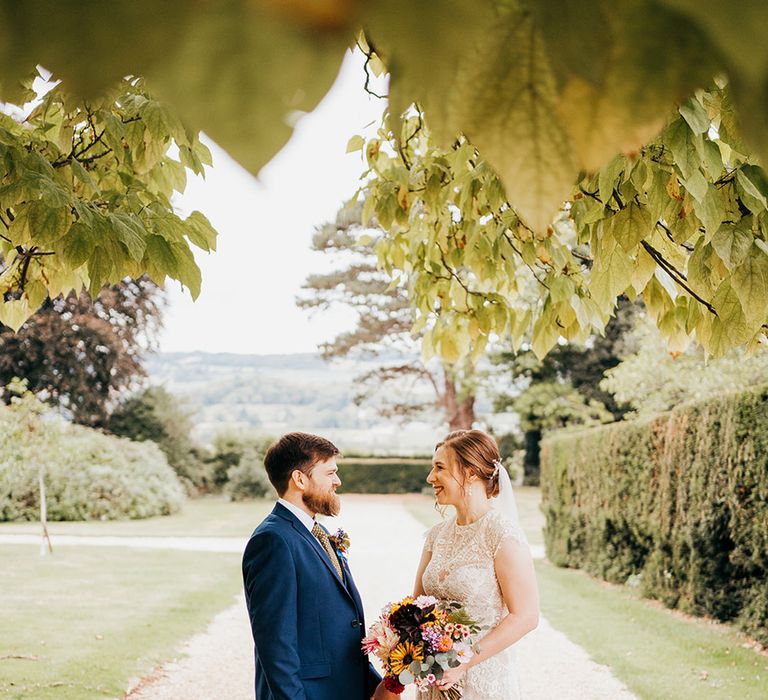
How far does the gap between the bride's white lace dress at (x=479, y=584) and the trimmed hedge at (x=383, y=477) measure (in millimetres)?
31298

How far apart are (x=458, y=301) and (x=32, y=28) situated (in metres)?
3.58

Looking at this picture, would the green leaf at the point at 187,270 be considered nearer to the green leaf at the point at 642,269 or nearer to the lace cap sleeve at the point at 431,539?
the green leaf at the point at 642,269

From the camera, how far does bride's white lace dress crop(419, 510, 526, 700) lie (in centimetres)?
343

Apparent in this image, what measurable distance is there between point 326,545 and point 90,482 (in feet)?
63.2

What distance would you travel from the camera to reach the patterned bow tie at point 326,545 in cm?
335

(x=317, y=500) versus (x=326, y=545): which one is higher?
(x=317, y=500)

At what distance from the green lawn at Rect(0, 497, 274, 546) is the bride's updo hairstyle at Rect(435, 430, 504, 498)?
15204mm

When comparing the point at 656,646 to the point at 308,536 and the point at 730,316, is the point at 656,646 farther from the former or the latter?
the point at 730,316

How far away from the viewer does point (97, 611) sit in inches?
378

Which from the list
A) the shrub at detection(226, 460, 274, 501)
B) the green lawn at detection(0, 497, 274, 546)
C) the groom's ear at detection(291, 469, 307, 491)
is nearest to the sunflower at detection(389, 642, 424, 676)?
the groom's ear at detection(291, 469, 307, 491)

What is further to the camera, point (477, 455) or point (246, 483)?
point (246, 483)

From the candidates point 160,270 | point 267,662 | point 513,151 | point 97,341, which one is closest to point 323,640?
point 267,662

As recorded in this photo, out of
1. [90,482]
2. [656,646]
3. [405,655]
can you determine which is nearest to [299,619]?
[405,655]

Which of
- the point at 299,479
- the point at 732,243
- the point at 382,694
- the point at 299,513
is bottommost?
the point at 382,694
